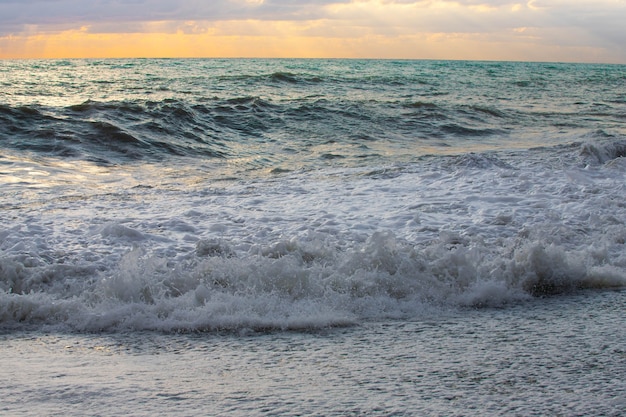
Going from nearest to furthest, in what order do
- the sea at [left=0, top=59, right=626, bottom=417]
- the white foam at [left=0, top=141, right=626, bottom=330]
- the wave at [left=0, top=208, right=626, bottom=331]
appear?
the sea at [left=0, top=59, right=626, bottom=417] < the wave at [left=0, top=208, right=626, bottom=331] < the white foam at [left=0, top=141, right=626, bottom=330]

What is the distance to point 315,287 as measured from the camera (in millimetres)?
4246

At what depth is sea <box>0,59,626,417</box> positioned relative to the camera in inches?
109

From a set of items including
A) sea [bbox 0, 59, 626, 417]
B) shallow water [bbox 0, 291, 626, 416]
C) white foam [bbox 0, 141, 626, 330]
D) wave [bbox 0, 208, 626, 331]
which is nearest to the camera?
shallow water [bbox 0, 291, 626, 416]

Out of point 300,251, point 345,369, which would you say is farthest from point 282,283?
point 345,369

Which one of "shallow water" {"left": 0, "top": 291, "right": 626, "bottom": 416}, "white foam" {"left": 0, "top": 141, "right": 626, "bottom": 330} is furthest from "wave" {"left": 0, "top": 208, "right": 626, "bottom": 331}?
"shallow water" {"left": 0, "top": 291, "right": 626, "bottom": 416}

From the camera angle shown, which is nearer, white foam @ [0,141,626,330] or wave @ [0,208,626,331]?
wave @ [0,208,626,331]

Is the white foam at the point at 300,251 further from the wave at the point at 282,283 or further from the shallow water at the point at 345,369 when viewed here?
the shallow water at the point at 345,369

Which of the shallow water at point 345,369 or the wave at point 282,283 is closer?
the shallow water at point 345,369

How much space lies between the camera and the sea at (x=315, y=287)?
2.78 metres

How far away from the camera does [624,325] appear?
3.63m

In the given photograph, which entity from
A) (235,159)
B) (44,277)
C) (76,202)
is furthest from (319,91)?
(44,277)

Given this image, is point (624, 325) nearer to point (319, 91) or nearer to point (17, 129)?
point (17, 129)

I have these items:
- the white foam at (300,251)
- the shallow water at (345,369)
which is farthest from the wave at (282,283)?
the shallow water at (345,369)

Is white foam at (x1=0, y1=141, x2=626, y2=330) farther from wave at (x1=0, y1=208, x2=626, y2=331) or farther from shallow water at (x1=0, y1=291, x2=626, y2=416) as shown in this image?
shallow water at (x1=0, y1=291, x2=626, y2=416)
